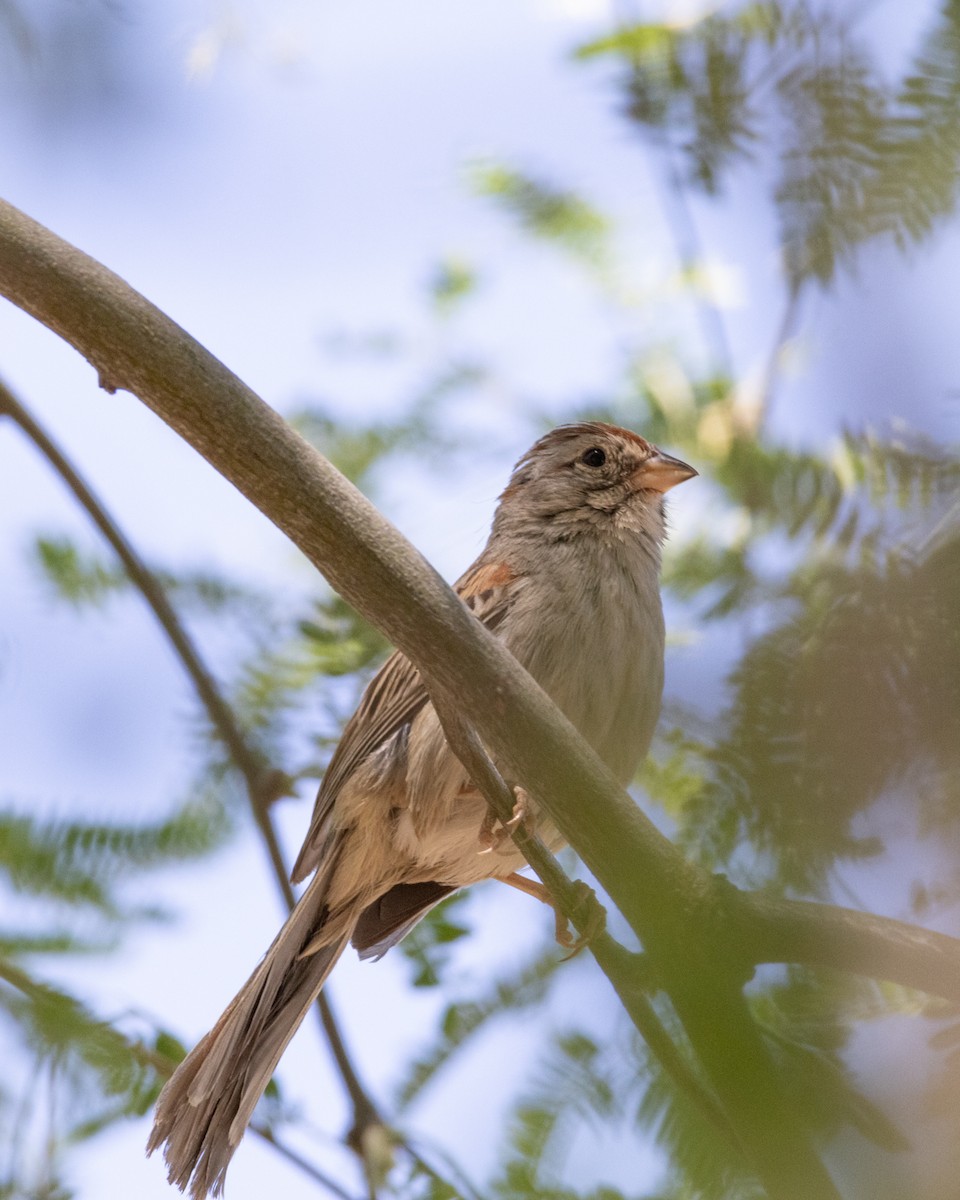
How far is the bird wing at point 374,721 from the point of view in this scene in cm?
374

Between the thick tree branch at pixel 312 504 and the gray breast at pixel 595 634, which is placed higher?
the gray breast at pixel 595 634

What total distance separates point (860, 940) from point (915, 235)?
0.66 meters

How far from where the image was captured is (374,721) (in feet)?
12.3

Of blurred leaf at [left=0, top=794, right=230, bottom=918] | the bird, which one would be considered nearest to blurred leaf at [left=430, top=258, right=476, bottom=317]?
the bird

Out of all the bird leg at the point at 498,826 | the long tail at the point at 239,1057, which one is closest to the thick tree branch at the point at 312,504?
the bird leg at the point at 498,826

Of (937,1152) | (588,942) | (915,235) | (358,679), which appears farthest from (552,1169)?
(358,679)

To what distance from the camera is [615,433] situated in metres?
4.12

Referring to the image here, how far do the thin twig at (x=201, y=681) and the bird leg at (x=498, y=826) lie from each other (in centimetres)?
54

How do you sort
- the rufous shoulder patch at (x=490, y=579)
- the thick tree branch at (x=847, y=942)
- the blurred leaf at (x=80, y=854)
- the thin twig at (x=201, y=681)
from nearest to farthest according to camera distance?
the thick tree branch at (x=847, y=942), the blurred leaf at (x=80, y=854), the thin twig at (x=201, y=681), the rufous shoulder patch at (x=490, y=579)

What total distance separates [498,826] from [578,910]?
0.73m

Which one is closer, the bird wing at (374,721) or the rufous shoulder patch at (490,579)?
the bird wing at (374,721)

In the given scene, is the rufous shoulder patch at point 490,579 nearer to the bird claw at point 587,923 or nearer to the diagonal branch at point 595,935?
the bird claw at point 587,923

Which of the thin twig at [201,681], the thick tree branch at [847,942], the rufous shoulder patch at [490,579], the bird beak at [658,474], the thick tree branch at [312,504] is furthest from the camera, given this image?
the rufous shoulder patch at [490,579]

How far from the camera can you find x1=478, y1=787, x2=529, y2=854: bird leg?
2305 mm
